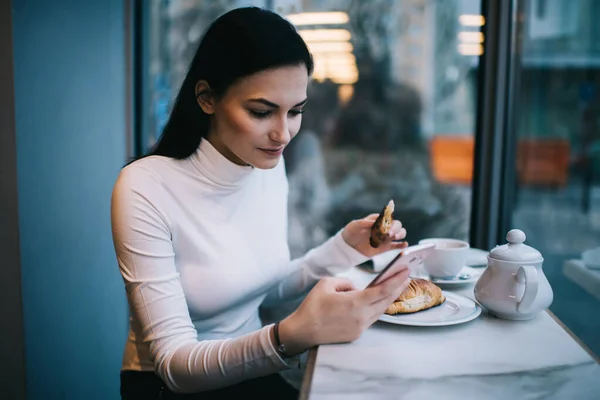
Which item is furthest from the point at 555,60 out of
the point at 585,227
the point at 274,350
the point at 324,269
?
the point at 274,350

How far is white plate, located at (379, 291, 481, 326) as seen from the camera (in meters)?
0.96

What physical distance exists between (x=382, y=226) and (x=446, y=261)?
0.18 meters

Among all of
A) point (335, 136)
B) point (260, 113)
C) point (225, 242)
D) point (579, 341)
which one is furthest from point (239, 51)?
point (335, 136)

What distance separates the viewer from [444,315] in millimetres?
1016

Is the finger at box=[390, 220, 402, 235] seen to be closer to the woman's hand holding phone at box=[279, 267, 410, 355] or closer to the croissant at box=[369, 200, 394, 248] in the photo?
the croissant at box=[369, 200, 394, 248]

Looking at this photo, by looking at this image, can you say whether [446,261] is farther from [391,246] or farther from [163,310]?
[163,310]

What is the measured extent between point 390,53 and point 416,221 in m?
0.63

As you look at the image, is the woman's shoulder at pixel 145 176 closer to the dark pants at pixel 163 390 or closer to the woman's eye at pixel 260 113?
the woman's eye at pixel 260 113

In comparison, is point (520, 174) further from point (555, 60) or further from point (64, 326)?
point (64, 326)

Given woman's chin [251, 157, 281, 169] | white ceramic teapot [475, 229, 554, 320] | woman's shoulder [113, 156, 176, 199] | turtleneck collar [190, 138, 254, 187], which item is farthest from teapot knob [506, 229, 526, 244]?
woman's shoulder [113, 156, 176, 199]

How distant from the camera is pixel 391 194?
80.6 inches

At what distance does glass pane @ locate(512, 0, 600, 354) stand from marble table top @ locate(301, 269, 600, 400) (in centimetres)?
66

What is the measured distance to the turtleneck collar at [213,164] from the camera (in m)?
1.24

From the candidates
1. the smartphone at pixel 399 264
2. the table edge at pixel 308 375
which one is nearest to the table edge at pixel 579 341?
the smartphone at pixel 399 264
